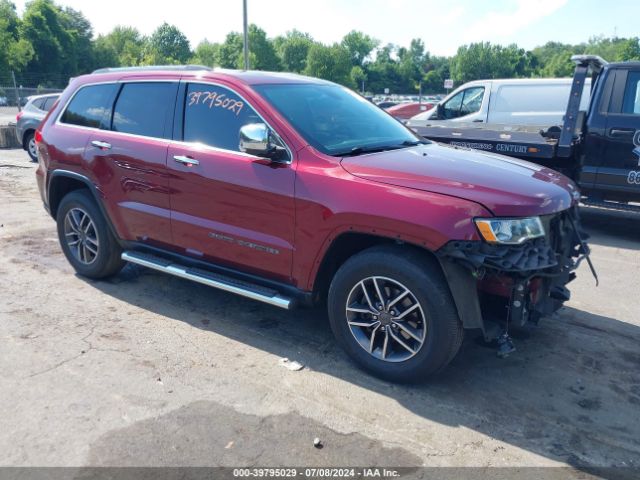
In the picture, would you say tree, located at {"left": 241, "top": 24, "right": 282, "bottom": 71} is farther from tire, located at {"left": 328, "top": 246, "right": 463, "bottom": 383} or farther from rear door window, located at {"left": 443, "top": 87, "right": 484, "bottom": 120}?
tire, located at {"left": 328, "top": 246, "right": 463, "bottom": 383}

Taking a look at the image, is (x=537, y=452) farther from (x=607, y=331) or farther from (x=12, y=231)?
Answer: (x=12, y=231)

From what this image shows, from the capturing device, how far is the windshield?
3.95 metres

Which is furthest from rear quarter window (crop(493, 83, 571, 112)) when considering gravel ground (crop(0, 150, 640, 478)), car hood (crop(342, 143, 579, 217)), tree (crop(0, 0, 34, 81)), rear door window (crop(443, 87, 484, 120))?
tree (crop(0, 0, 34, 81))

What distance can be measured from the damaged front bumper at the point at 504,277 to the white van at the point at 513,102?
7416 millimetres

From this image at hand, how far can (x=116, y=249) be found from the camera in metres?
5.16

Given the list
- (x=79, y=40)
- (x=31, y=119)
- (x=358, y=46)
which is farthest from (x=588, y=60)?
(x=358, y=46)

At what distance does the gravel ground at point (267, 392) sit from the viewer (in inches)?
116

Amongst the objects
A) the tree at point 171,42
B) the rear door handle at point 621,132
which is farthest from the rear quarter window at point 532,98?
the tree at point 171,42

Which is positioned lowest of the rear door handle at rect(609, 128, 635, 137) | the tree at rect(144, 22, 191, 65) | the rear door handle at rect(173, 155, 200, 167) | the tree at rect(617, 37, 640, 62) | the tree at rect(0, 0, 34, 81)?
the rear door handle at rect(173, 155, 200, 167)

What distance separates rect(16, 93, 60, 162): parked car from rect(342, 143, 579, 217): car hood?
12.0 m

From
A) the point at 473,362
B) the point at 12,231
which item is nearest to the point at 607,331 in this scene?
the point at 473,362

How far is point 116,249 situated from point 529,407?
3.76 m

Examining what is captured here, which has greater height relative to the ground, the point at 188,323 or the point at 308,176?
the point at 308,176

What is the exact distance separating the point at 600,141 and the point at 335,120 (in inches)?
190
